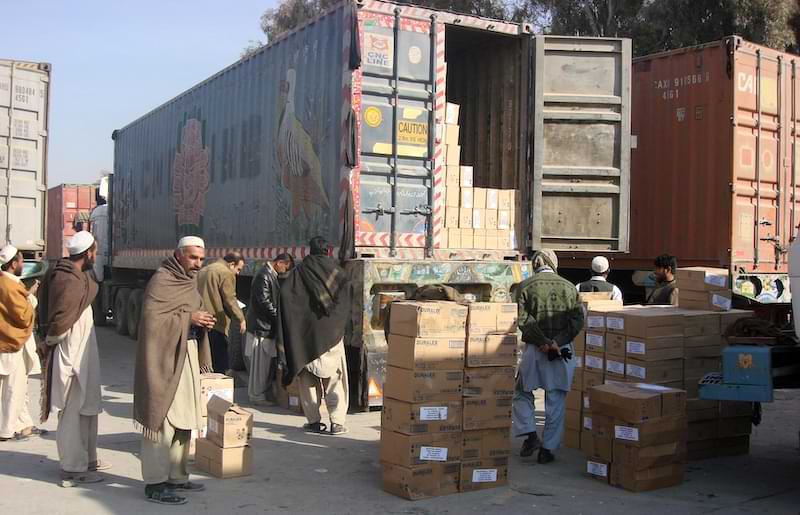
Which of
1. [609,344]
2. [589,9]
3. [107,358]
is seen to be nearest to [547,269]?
[609,344]

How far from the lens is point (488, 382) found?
557 centimetres

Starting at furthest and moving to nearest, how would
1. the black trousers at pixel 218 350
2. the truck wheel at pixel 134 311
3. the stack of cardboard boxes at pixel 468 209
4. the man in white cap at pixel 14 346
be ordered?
1. the truck wheel at pixel 134 311
2. the black trousers at pixel 218 350
3. the stack of cardboard boxes at pixel 468 209
4. the man in white cap at pixel 14 346

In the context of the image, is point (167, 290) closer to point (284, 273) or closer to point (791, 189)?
point (284, 273)

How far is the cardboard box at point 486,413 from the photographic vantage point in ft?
18.0

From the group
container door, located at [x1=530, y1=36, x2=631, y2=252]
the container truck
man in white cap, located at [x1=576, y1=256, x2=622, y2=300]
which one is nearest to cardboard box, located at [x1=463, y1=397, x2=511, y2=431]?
the container truck

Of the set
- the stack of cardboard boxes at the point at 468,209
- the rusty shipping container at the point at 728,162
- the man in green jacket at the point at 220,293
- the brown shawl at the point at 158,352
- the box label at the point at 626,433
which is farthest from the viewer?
the rusty shipping container at the point at 728,162

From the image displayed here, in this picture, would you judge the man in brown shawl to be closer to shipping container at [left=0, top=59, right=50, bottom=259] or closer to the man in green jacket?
the man in green jacket

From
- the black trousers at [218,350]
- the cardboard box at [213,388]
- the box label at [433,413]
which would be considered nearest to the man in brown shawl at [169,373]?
the cardboard box at [213,388]

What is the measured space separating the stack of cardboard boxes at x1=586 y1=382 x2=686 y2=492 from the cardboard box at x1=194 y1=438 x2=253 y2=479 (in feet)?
7.84

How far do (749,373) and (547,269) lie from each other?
5.73 feet

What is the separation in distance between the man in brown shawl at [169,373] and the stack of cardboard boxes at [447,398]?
1.25 metres

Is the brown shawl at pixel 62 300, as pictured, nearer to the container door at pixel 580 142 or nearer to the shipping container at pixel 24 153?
the container door at pixel 580 142

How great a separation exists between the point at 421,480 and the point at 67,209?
2023cm

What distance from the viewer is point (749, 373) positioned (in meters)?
5.26
